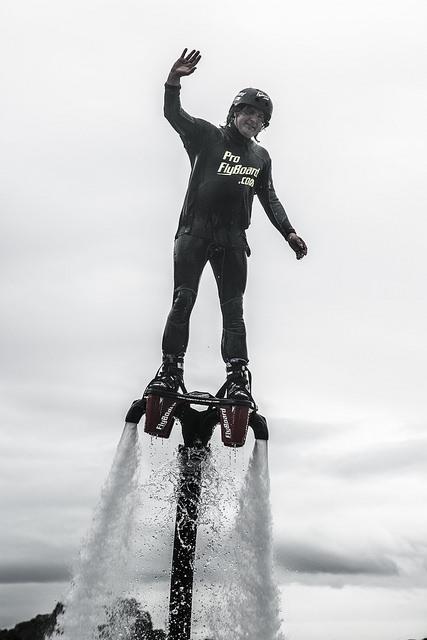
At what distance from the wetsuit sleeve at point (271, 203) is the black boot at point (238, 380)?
283 centimetres

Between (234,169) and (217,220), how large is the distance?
104cm

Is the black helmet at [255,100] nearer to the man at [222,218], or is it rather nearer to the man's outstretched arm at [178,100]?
the man at [222,218]

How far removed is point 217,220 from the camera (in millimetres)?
17328

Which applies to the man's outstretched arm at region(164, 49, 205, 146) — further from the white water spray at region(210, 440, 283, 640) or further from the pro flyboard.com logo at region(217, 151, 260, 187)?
the white water spray at region(210, 440, 283, 640)

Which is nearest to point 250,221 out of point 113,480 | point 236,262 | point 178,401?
point 236,262

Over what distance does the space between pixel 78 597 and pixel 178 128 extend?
8.86 metres

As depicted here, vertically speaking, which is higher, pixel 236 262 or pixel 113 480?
pixel 236 262

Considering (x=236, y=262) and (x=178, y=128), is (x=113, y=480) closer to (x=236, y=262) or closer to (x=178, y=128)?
(x=236, y=262)

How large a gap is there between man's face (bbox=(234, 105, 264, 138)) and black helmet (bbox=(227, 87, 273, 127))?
0.29ft

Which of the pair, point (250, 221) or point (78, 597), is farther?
point (250, 221)

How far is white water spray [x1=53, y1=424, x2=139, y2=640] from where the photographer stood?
51.6 ft

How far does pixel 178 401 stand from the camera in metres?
16.5

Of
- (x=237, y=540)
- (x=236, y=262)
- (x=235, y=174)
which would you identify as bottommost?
(x=237, y=540)

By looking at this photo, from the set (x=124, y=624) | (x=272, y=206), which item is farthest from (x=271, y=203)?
(x=124, y=624)
